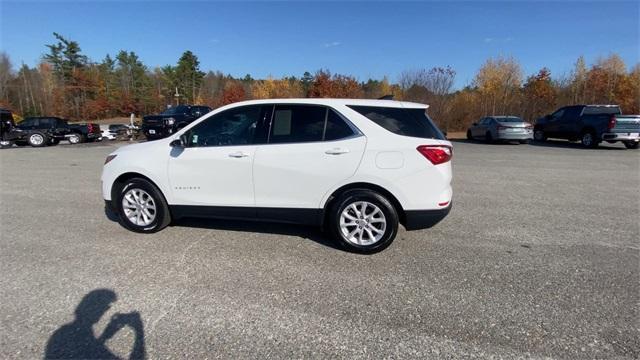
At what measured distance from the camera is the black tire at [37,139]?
62.7 feet

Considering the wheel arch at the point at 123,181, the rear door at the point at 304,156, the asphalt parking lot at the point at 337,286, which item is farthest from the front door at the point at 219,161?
the asphalt parking lot at the point at 337,286

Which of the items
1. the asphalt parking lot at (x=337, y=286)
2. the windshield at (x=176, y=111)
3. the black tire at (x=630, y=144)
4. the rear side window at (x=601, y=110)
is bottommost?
the asphalt parking lot at (x=337, y=286)

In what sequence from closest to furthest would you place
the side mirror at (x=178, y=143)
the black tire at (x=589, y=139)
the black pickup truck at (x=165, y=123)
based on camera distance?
1. the side mirror at (x=178, y=143)
2. the black tire at (x=589, y=139)
3. the black pickup truck at (x=165, y=123)

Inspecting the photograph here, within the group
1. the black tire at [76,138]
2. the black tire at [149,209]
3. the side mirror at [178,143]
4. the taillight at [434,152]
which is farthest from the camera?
the black tire at [76,138]

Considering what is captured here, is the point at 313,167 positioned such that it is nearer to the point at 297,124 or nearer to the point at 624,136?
the point at 297,124

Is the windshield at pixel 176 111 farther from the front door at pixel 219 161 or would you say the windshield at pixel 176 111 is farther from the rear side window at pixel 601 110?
the rear side window at pixel 601 110

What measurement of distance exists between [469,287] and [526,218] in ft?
9.13

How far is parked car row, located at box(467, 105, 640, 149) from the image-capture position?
14.4 m

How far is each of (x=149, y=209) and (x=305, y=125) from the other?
2.43 m

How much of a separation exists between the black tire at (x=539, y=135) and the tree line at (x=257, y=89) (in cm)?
922

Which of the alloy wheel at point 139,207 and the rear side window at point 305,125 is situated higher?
Answer: the rear side window at point 305,125

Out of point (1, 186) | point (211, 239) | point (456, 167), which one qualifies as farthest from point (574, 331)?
point (1, 186)

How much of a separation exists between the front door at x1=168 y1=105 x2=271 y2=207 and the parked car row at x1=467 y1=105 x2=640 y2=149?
16820 mm

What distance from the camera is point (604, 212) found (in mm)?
5570
